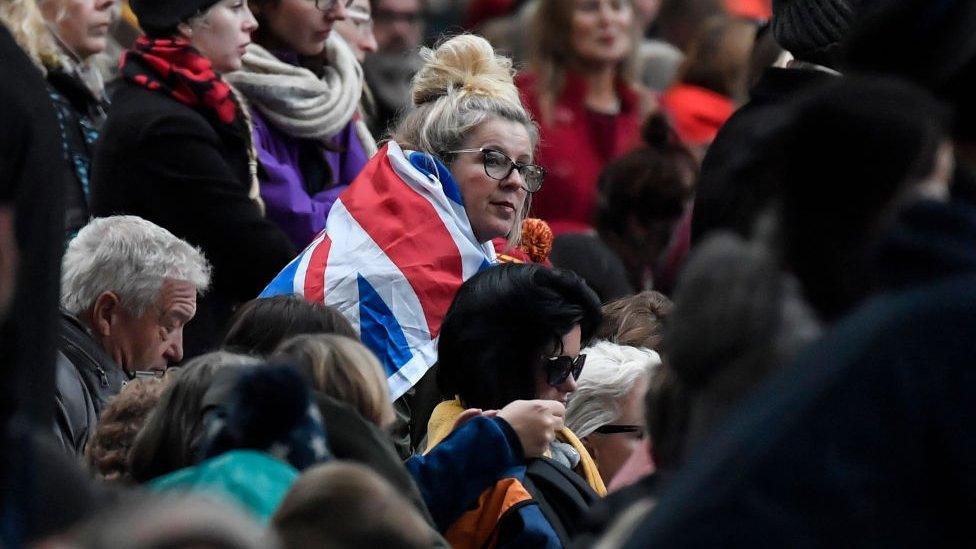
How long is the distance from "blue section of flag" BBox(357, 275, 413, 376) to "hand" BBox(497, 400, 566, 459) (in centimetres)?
89

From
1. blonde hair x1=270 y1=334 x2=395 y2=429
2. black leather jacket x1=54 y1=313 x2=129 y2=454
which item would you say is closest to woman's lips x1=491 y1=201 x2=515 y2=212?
black leather jacket x1=54 y1=313 x2=129 y2=454

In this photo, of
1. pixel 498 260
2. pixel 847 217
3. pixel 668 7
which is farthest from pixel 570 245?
pixel 668 7

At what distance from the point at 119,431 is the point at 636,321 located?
1.91m

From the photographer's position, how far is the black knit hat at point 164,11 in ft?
19.0

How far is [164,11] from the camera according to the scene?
229 inches

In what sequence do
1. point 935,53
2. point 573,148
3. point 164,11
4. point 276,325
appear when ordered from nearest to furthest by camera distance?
point 935,53 < point 276,325 < point 164,11 < point 573,148

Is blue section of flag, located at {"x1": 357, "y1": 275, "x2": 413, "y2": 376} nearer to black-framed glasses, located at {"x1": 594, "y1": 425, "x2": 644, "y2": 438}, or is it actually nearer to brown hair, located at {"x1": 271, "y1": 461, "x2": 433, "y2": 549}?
black-framed glasses, located at {"x1": 594, "y1": 425, "x2": 644, "y2": 438}

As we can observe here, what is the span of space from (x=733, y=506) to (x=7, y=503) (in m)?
0.87

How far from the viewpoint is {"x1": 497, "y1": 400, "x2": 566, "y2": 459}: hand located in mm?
4137

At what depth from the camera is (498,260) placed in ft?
18.1

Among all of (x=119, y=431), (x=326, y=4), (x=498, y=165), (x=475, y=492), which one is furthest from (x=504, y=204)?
(x=119, y=431)

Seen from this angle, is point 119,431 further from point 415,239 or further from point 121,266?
point 415,239

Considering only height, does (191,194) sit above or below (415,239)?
below

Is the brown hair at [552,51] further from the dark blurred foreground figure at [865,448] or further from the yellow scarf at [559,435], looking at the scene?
the dark blurred foreground figure at [865,448]
